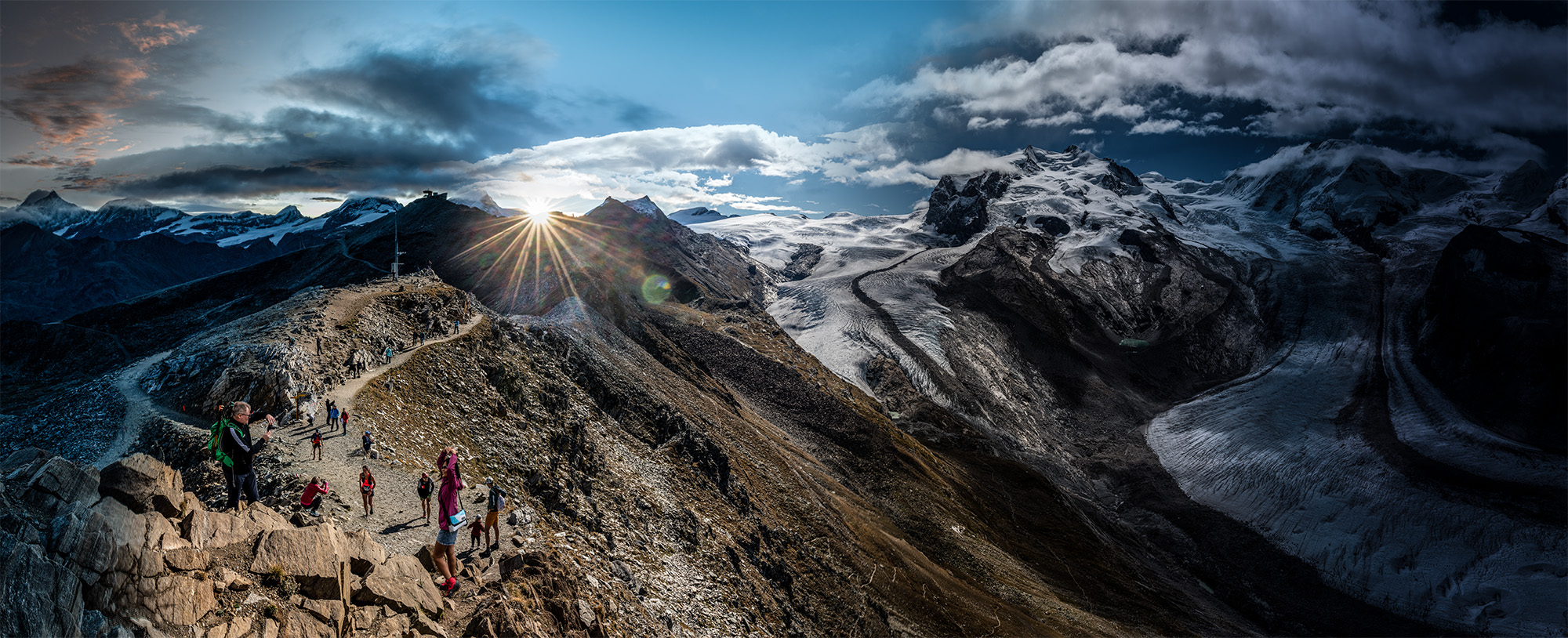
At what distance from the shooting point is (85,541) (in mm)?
10000

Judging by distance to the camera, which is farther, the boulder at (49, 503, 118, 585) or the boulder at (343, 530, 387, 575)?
the boulder at (343, 530, 387, 575)

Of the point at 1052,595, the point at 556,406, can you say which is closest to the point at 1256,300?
the point at 1052,595

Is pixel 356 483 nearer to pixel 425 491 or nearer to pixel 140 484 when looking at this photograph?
pixel 425 491

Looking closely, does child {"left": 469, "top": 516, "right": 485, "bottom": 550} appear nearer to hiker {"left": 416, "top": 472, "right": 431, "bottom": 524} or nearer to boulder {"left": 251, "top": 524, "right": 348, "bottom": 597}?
hiker {"left": 416, "top": 472, "right": 431, "bottom": 524}

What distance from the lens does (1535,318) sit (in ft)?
424

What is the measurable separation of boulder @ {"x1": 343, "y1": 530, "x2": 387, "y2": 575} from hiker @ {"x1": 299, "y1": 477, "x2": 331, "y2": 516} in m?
4.91

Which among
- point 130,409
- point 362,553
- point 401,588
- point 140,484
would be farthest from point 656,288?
point 140,484

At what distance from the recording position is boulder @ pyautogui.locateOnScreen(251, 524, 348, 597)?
1241 cm

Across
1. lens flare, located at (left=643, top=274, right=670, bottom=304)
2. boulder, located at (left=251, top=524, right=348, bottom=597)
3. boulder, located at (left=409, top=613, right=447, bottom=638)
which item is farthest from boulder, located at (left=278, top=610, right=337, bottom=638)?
lens flare, located at (left=643, top=274, right=670, bottom=304)

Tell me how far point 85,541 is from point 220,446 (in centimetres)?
399

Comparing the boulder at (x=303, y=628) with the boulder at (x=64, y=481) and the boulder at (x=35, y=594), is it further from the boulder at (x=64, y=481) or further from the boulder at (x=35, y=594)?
the boulder at (x=64, y=481)

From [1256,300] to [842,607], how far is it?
700ft

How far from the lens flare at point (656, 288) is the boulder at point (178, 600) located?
111m

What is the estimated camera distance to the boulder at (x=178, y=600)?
10141 millimetres
